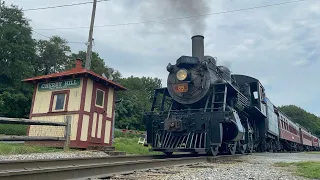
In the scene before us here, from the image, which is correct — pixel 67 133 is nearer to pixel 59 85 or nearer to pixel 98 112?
pixel 98 112

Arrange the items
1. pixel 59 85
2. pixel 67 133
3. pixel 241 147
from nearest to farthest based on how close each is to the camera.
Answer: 1. pixel 67 133
2. pixel 241 147
3. pixel 59 85

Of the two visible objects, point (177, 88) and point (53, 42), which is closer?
point (177, 88)

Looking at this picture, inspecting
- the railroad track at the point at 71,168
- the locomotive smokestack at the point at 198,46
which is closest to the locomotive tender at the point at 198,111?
the locomotive smokestack at the point at 198,46

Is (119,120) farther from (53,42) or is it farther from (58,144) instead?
(58,144)

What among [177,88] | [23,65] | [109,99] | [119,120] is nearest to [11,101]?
[23,65]

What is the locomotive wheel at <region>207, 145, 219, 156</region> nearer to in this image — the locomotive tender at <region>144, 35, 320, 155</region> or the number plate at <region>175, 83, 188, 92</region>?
the locomotive tender at <region>144, 35, 320, 155</region>

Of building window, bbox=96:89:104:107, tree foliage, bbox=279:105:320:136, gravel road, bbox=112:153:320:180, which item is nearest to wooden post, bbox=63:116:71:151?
building window, bbox=96:89:104:107

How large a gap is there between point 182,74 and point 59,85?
16.2ft

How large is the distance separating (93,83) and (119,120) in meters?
31.6

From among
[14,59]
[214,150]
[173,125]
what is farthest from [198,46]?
[14,59]

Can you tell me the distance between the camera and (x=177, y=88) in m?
10.1

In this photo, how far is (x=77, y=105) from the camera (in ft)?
34.2

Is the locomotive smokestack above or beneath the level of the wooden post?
above

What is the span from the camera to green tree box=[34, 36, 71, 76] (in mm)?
40375
